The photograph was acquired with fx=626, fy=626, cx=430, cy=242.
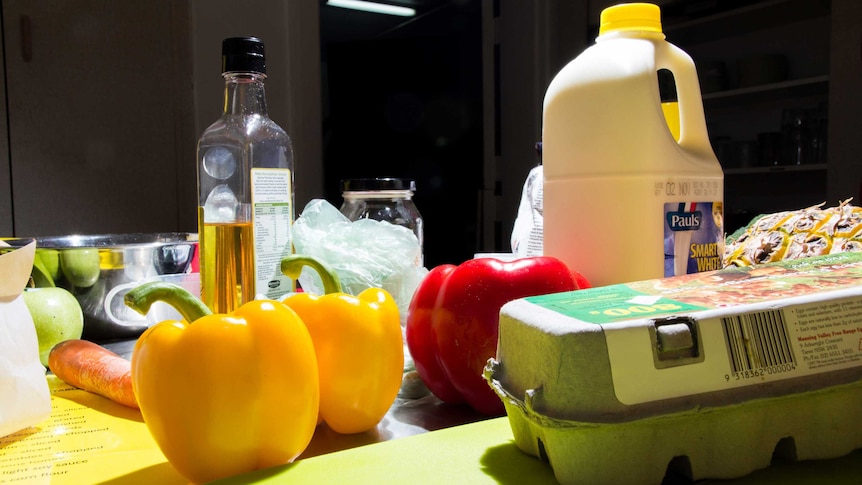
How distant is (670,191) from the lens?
0.59m

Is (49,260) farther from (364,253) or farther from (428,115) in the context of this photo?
(428,115)

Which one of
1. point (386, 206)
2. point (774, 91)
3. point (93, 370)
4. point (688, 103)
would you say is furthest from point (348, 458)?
point (774, 91)

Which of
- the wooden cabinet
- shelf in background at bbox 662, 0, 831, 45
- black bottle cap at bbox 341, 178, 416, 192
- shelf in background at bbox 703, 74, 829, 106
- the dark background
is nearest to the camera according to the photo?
black bottle cap at bbox 341, 178, 416, 192

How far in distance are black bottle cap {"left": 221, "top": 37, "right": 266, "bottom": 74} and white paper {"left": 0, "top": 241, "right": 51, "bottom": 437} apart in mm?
262

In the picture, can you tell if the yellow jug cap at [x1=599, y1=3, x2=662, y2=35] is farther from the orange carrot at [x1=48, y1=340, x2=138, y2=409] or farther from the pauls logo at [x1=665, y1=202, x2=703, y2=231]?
the orange carrot at [x1=48, y1=340, x2=138, y2=409]

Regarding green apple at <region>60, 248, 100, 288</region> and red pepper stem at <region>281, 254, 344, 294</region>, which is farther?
green apple at <region>60, 248, 100, 288</region>

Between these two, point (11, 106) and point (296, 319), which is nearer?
point (296, 319)

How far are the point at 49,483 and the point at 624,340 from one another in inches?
15.1

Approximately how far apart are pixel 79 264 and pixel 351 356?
0.51 meters

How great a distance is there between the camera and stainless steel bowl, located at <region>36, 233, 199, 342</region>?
0.83m

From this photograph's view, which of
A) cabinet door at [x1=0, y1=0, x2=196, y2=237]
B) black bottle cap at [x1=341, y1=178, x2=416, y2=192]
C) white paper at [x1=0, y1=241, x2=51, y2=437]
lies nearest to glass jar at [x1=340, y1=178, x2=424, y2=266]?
black bottle cap at [x1=341, y1=178, x2=416, y2=192]

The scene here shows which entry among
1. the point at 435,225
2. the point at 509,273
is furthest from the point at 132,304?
the point at 435,225

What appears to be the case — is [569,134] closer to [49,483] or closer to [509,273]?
[509,273]

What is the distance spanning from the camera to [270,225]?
0.70m
